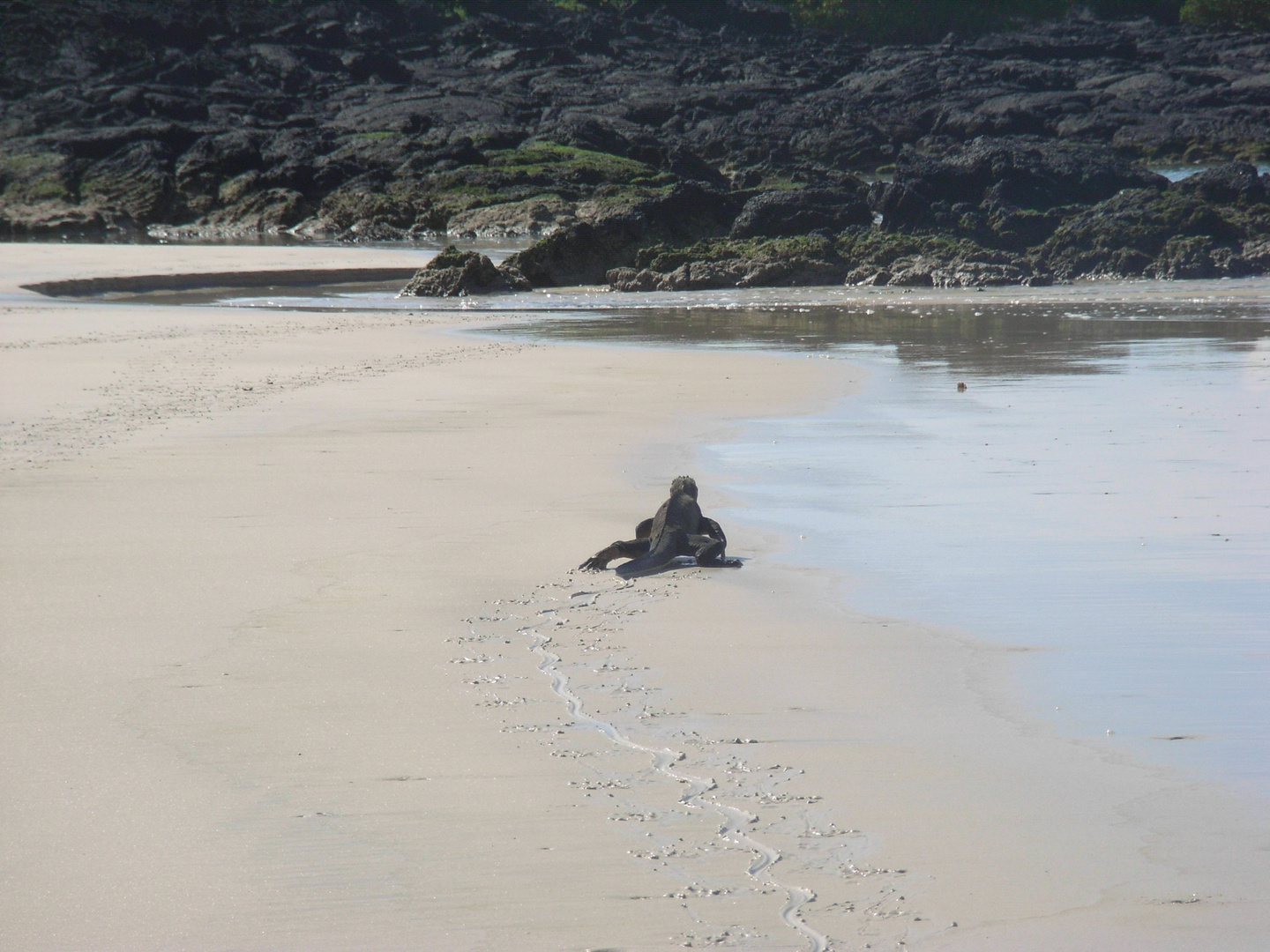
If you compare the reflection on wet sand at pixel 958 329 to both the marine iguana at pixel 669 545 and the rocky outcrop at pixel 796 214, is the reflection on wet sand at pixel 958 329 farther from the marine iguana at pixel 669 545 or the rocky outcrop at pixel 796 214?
the marine iguana at pixel 669 545

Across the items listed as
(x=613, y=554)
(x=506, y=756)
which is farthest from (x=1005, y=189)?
(x=506, y=756)

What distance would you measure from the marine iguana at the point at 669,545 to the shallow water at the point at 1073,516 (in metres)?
0.42

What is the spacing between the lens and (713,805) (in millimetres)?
3617

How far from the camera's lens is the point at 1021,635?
5121 mm

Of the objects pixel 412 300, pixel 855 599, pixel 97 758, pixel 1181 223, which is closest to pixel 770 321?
pixel 412 300

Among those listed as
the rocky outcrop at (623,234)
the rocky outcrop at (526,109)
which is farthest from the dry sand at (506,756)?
the rocky outcrop at (526,109)

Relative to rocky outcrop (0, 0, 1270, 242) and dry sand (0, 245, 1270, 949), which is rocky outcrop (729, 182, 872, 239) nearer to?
rocky outcrop (0, 0, 1270, 242)

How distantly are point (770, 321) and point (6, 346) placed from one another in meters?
9.35

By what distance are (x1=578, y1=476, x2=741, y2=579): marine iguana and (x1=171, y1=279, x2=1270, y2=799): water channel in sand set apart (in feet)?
1.49

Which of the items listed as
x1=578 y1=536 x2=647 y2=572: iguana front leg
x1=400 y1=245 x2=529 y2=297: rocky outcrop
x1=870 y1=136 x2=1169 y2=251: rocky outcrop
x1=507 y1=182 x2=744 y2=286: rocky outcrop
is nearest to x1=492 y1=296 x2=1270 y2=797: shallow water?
x1=578 y1=536 x2=647 y2=572: iguana front leg

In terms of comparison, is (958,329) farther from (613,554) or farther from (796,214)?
(613,554)

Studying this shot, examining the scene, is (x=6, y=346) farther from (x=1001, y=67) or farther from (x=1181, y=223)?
(x=1001, y=67)

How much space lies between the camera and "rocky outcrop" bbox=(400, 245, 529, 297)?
22859mm

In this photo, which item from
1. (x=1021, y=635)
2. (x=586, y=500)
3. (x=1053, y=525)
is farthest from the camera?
(x=586, y=500)
